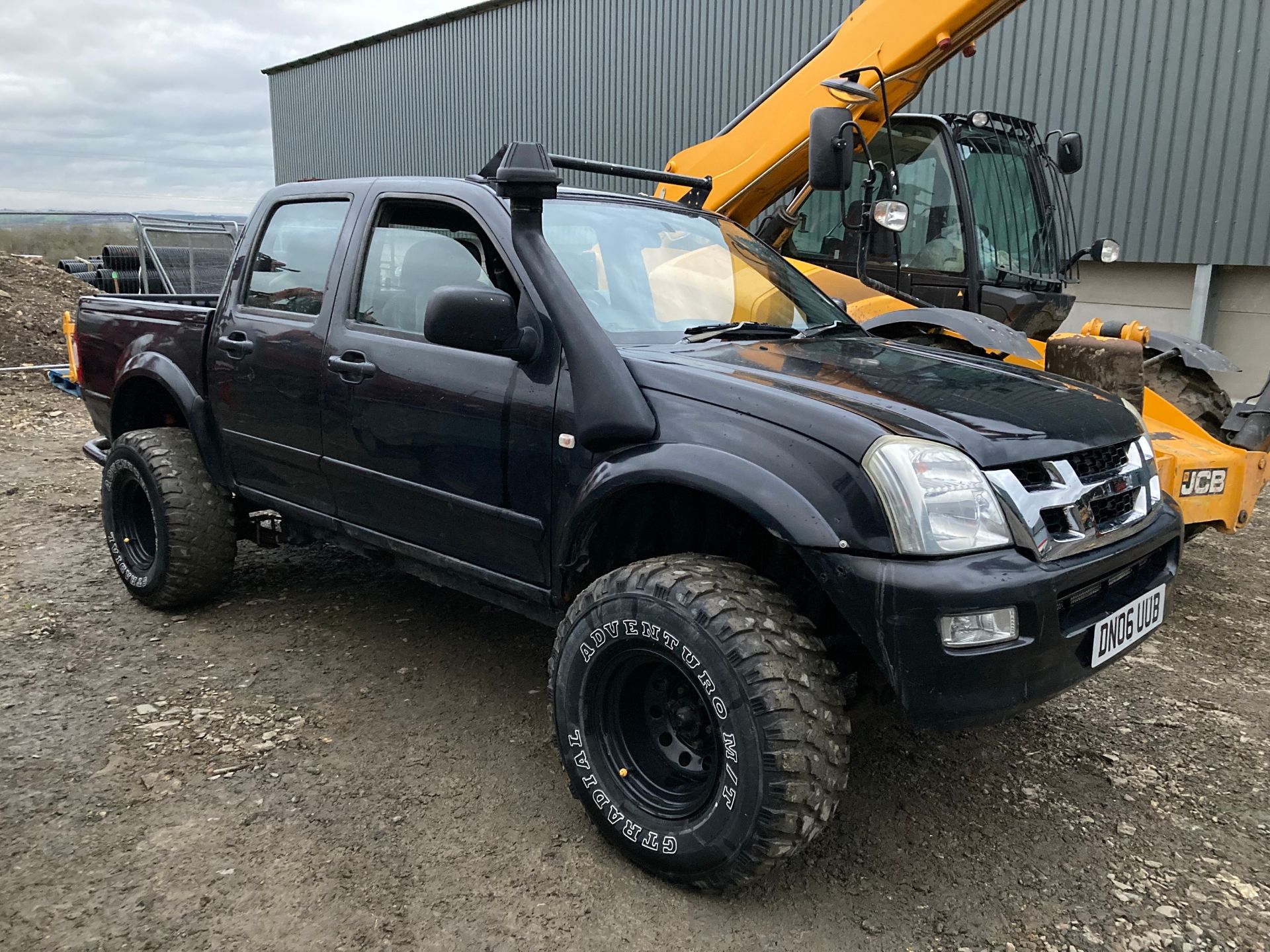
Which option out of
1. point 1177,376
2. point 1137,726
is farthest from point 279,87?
point 1137,726

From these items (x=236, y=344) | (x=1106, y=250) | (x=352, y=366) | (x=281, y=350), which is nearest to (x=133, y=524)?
(x=236, y=344)

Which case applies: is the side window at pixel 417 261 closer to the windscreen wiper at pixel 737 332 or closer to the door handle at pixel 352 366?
the door handle at pixel 352 366

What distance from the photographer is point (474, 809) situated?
301 cm

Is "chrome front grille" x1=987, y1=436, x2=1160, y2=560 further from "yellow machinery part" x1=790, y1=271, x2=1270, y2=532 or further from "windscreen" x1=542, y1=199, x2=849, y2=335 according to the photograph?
→ "yellow machinery part" x1=790, y1=271, x2=1270, y2=532

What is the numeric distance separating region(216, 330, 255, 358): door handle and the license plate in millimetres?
3205

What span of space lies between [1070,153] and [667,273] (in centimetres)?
414

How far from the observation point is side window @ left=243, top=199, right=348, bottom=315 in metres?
3.83

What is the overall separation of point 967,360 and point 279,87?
76.5 feet

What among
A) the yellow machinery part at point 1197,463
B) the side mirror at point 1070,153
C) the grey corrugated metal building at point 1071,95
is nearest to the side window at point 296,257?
the yellow machinery part at point 1197,463

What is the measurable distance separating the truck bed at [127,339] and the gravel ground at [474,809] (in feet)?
3.64

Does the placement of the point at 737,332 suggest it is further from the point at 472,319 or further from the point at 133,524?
the point at 133,524

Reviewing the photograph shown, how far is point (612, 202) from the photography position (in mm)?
3607

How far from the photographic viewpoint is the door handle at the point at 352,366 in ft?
11.4

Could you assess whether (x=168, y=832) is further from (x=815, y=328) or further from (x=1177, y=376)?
(x=1177, y=376)
